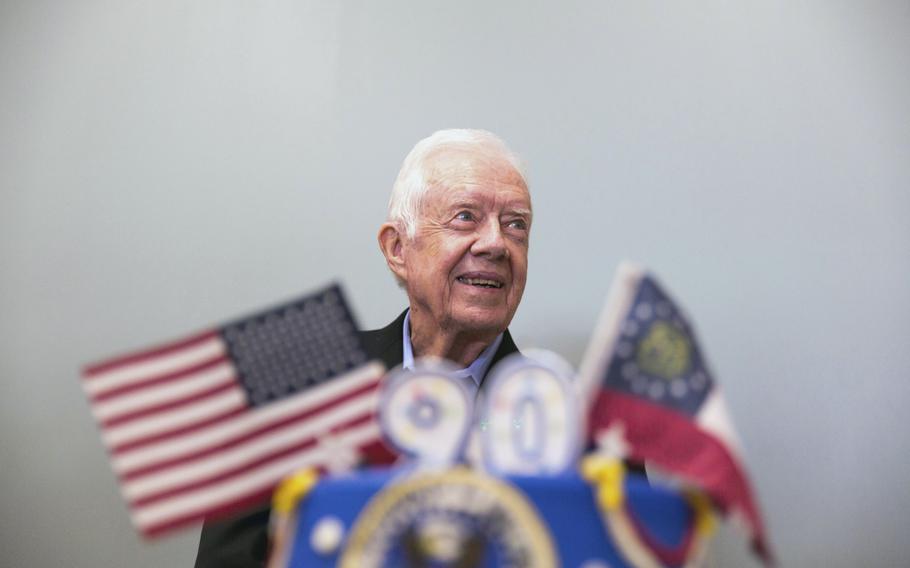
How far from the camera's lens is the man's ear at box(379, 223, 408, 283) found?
214 centimetres

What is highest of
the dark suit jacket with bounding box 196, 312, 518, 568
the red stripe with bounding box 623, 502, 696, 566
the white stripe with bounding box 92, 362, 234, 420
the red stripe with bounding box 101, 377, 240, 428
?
the white stripe with bounding box 92, 362, 234, 420

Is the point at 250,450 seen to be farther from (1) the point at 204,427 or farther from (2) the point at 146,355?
(2) the point at 146,355

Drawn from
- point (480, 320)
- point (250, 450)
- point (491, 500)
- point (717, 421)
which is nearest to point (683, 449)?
point (717, 421)

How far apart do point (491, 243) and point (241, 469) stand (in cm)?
101

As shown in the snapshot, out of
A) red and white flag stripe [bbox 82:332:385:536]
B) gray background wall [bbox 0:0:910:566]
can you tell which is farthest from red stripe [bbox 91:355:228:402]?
gray background wall [bbox 0:0:910:566]

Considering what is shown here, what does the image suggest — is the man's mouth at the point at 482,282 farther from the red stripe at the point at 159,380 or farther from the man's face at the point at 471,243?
the red stripe at the point at 159,380

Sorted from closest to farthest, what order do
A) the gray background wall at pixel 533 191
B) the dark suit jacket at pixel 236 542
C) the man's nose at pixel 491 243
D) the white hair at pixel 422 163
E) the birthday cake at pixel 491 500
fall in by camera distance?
the birthday cake at pixel 491 500 < the dark suit jacket at pixel 236 542 < the man's nose at pixel 491 243 < the white hair at pixel 422 163 < the gray background wall at pixel 533 191

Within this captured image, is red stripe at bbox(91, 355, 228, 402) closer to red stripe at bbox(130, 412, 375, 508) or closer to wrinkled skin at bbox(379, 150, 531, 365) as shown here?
red stripe at bbox(130, 412, 375, 508)

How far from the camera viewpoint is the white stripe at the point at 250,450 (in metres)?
1.02

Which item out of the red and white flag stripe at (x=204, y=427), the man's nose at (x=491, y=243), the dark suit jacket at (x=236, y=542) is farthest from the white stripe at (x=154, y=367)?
the man's nose at (x=491, y=243)

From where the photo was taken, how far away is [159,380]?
105 centimetres

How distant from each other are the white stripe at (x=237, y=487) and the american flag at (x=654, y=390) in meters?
0.26

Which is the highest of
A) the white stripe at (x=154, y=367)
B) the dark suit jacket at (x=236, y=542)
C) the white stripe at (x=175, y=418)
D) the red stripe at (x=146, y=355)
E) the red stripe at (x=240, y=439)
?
the red stripe at (x=146, y=355)

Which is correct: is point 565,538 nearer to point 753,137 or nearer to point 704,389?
point 704,389
